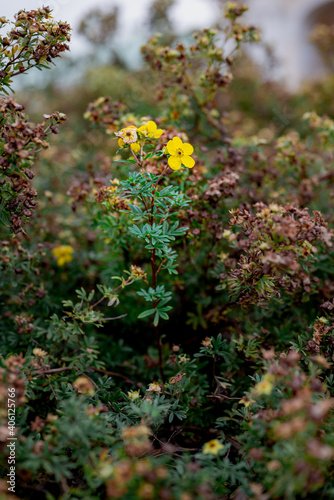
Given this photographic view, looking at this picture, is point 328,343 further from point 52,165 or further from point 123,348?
point 52,165

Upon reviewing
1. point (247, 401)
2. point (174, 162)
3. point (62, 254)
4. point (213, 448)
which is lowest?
point (213, 448)

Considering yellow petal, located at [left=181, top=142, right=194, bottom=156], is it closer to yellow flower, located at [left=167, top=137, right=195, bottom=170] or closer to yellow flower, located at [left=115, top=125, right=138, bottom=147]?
yellow flower, located at [left=167, top=137, right=195, bottom=170]

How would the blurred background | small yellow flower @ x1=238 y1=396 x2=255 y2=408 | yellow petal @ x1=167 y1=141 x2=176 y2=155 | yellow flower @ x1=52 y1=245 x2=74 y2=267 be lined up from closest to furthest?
small yellow flower @ x1=238 y1=396 x2=255 y2=408
yellow petal @ x1=167 y1=141 x2=176 y2=155
yellow flower @ x1=52 y1=245 x2=74 y2=267
the blurred background

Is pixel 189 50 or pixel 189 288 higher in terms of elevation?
pixel 189 50

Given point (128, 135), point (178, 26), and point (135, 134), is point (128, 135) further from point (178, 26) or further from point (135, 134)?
point (178, 26)

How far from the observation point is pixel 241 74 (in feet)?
13.4

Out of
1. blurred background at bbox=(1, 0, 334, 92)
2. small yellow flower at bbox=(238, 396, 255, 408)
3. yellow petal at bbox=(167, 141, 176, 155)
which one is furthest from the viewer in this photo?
blurred background at bbox=(1, 0, 334, 92)

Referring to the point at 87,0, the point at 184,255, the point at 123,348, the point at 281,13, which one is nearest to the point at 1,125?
the point at 184,255

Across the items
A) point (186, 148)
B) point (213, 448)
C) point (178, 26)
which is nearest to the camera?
point (213, 448)

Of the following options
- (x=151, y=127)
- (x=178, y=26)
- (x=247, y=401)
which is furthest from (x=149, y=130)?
(x=178, y=26)

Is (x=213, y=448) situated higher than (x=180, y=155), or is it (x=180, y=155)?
(x=180, y=155)

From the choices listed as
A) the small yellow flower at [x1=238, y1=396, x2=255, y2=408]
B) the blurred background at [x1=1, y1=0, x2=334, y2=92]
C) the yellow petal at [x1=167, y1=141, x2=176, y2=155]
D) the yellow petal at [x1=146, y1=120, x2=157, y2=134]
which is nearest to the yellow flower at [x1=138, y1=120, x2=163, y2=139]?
the yellow petal at [x1=146, y1=120, x2=157, y2=134]

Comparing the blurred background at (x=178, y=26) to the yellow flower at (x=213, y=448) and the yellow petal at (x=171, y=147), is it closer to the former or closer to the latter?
the yellow petal at (x=171, y=147)

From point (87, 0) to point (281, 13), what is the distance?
172 inches
